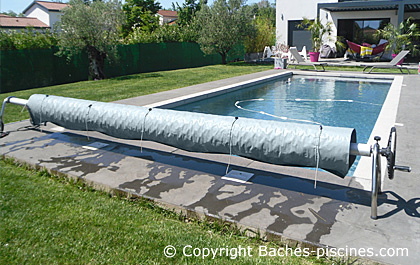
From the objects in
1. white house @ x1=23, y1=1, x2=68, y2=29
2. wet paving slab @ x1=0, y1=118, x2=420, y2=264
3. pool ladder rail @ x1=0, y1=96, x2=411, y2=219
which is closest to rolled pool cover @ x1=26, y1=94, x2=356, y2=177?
pool ladder rail @ x1=0, y1=96, x2=411, y2=219

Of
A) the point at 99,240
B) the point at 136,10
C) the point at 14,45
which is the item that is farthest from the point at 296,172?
the point at 136,10

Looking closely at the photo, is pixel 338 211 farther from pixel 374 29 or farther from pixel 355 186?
pixel 374 29

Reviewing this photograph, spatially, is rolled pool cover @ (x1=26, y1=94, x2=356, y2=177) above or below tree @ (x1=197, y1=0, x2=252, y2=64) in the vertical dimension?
below

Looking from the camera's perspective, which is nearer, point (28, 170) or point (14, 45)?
point (28, 170)

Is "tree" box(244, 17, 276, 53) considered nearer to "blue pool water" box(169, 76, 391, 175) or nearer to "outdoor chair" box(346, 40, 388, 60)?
"outdoor chair" box(346, 40, 388, 60)

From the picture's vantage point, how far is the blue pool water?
10.6 m

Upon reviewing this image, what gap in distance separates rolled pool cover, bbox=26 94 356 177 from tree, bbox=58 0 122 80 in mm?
12249

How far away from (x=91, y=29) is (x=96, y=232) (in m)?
15.7

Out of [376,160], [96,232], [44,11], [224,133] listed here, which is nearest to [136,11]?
[44,11]

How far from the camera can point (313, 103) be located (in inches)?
504

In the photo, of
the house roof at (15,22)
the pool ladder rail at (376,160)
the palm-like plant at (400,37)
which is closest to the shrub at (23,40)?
the pool ladder rail at (376,160)

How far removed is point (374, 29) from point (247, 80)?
17.0 meters

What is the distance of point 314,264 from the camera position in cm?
313

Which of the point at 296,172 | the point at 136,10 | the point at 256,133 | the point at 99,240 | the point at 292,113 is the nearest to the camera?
the point at 99,240
